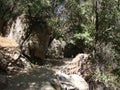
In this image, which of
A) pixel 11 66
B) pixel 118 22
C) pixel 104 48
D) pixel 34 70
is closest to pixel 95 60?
pixel 104 48

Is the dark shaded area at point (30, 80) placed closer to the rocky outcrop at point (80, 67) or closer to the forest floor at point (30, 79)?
the forest floor at point (30, 79)

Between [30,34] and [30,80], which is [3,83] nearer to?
[30,80]

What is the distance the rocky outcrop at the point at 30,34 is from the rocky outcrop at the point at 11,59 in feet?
5.17

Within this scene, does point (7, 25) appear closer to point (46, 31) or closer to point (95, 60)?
point (46, 31)

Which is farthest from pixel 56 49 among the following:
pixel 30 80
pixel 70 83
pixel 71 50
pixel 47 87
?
pixel 47 87

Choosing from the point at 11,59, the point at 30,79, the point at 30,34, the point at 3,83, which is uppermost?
the point at 30,34

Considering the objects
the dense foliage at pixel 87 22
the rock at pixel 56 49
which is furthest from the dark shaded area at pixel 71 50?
the dense foliage at pixel 87 22

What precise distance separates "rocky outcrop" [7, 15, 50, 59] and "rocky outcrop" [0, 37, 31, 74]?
158 centimetres

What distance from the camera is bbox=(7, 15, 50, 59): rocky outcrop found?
13.7 metres

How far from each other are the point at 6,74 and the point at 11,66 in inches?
22.3

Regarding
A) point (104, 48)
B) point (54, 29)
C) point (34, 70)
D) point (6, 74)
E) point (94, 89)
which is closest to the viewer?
point (6, 74)

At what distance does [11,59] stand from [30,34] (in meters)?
3.12

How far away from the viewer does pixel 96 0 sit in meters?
15.0

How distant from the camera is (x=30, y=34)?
46.0 ft
